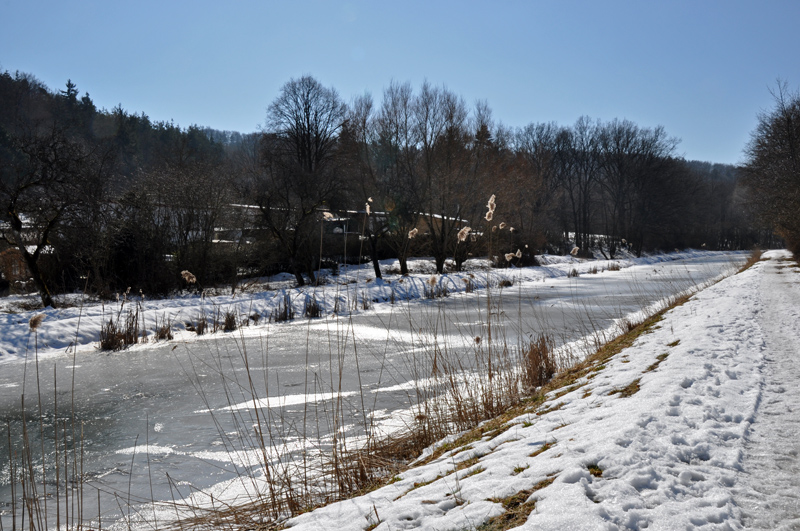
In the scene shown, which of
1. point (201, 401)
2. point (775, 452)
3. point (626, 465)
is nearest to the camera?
point (626, 465)

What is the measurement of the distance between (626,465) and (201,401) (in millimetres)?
4750

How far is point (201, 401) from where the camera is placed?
5703 millimetres

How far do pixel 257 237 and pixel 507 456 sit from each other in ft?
58.3

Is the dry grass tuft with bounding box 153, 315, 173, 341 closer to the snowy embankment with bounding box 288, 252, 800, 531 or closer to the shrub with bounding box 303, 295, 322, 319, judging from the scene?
the shrub with bounding box 303, 295, 322, 319

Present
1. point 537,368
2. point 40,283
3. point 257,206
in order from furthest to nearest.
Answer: point 257,206 → point 40,283 → point 537,368

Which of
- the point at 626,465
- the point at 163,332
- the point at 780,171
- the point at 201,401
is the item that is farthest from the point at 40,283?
the point at 780,171

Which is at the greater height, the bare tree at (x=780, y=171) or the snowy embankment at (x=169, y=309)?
the bare tree at (x=780, y=171)

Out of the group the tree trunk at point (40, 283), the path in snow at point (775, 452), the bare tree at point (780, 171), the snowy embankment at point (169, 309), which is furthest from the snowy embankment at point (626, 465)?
the bare tree at point (780, 171)

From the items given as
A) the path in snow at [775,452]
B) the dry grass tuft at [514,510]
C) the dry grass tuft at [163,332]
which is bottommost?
the dry grass tuft at [163,332]

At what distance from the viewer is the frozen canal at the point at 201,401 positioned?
3.79 meters

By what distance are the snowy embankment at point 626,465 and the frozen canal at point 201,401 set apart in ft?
3.33

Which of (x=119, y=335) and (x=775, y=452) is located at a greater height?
Result: (x=775, y=452)

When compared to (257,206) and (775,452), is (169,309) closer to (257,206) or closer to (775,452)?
(257,206)

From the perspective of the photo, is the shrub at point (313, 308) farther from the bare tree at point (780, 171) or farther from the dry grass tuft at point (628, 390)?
the bare tree at point (780, 171)
